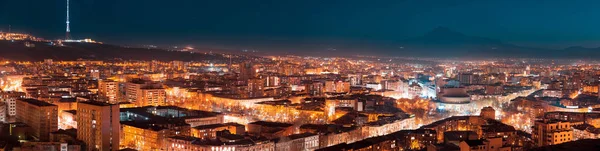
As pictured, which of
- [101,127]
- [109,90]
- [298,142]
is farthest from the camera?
[109,90]

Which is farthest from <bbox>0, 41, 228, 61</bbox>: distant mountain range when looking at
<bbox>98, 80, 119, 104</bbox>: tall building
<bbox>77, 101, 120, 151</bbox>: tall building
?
<bbox>77, 101, 120, 151</bbox>: tall building

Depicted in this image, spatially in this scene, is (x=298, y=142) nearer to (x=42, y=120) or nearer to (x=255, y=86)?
(x=42, y=120)

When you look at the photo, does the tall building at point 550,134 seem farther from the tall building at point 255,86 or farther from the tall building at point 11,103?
the tall building at point 255,86

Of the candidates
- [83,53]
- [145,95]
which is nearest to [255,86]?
[145,95]

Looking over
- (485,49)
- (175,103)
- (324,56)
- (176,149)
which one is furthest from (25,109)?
(485,49)

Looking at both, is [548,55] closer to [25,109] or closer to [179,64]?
[179,64]

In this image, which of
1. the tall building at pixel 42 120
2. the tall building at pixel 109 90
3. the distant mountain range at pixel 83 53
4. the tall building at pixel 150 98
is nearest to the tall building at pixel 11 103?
the tall building at pixel 42 120
